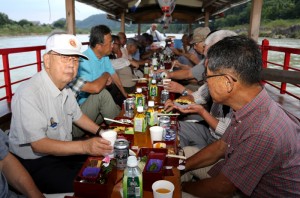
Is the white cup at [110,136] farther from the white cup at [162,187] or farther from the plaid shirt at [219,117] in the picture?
the plaid shirt at [219,117]

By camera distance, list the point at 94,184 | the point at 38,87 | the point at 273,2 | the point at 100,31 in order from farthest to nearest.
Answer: the point at 273,2
the point at 100,31
the point at 38,87
the point at 94,184

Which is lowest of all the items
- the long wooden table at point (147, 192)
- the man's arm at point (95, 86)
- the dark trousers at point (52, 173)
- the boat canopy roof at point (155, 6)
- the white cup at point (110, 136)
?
the dark trousers at point (52, 173)

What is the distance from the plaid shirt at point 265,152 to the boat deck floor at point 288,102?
3.69 meters

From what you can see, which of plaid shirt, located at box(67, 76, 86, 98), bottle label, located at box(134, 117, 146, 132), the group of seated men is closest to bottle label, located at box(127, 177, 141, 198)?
the group of seated men

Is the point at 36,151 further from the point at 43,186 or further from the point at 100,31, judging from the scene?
the point at 100,31

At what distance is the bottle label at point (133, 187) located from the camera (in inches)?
48.1

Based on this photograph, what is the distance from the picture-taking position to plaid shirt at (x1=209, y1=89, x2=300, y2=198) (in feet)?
4.32

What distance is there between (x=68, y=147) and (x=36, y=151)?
0.27 m

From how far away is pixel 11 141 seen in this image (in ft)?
6.57

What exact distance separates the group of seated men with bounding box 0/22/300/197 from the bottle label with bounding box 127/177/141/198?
44cm

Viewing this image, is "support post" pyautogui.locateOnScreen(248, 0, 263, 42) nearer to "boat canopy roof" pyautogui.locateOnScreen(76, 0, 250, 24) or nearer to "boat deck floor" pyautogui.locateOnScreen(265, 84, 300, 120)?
"boat deck floor" pyautogui.locateOnScreen(265, 84, 300, 120)

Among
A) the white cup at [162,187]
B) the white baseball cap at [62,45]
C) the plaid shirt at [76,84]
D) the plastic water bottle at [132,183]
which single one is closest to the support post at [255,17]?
the plaid shirt at [76,84]

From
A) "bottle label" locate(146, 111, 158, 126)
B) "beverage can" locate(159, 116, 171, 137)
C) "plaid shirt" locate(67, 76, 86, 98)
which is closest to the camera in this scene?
"beverage can" locate(159, 116, 171, 137)

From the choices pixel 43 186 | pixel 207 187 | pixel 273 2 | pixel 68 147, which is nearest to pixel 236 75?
pixel 207 187
